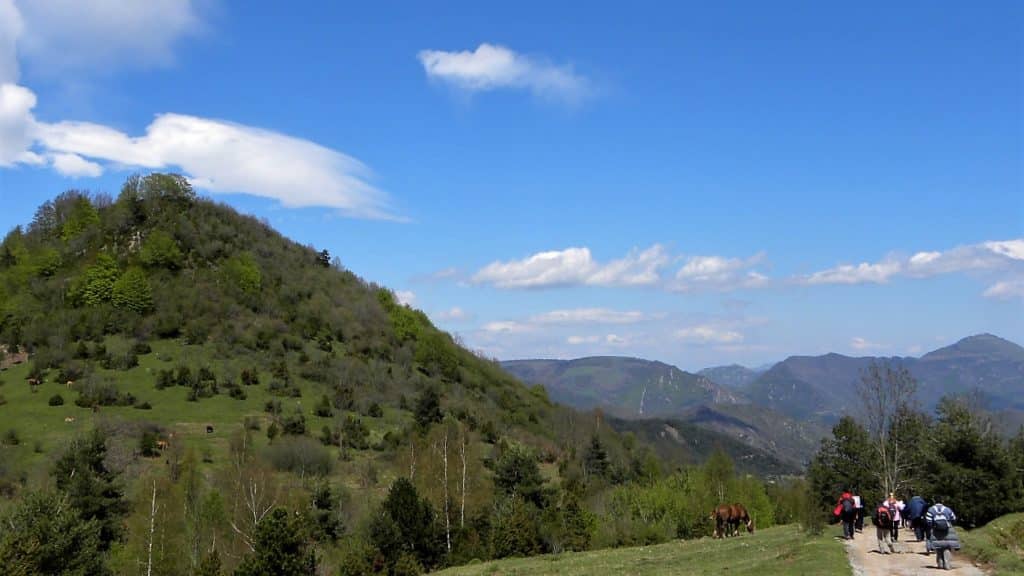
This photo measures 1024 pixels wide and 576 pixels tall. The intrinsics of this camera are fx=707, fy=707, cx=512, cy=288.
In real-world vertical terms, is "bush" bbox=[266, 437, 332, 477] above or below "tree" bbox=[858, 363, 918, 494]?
below

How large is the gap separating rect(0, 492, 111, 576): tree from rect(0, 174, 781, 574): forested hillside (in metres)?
0.15

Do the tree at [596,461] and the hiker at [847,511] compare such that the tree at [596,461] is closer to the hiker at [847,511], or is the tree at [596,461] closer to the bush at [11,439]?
the bush at [11,439]

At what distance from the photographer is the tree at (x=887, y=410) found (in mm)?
57625

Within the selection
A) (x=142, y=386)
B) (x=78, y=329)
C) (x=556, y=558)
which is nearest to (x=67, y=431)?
(x=142, y=386)

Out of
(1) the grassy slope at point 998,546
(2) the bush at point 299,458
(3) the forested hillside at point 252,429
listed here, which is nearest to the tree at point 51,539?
(3) the forested hillside at point 252,429

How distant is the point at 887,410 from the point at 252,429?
78001 millimetres

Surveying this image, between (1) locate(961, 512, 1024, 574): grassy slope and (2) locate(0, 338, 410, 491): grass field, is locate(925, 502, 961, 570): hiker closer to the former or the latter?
(1) locate(961, 512, 1024, 574): grassy slope

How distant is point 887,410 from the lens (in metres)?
62.2

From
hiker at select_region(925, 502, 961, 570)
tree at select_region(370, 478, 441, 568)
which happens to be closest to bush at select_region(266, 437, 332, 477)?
tree at select_region(370, 478, 441, 568)

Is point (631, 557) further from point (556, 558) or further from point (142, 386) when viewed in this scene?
point (142, 386)

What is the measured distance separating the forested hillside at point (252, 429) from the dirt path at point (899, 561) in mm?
27800

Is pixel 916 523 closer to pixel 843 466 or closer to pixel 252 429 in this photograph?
pixel 843 466

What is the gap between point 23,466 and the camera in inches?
2960

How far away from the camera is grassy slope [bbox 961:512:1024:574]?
23203 millimetres
